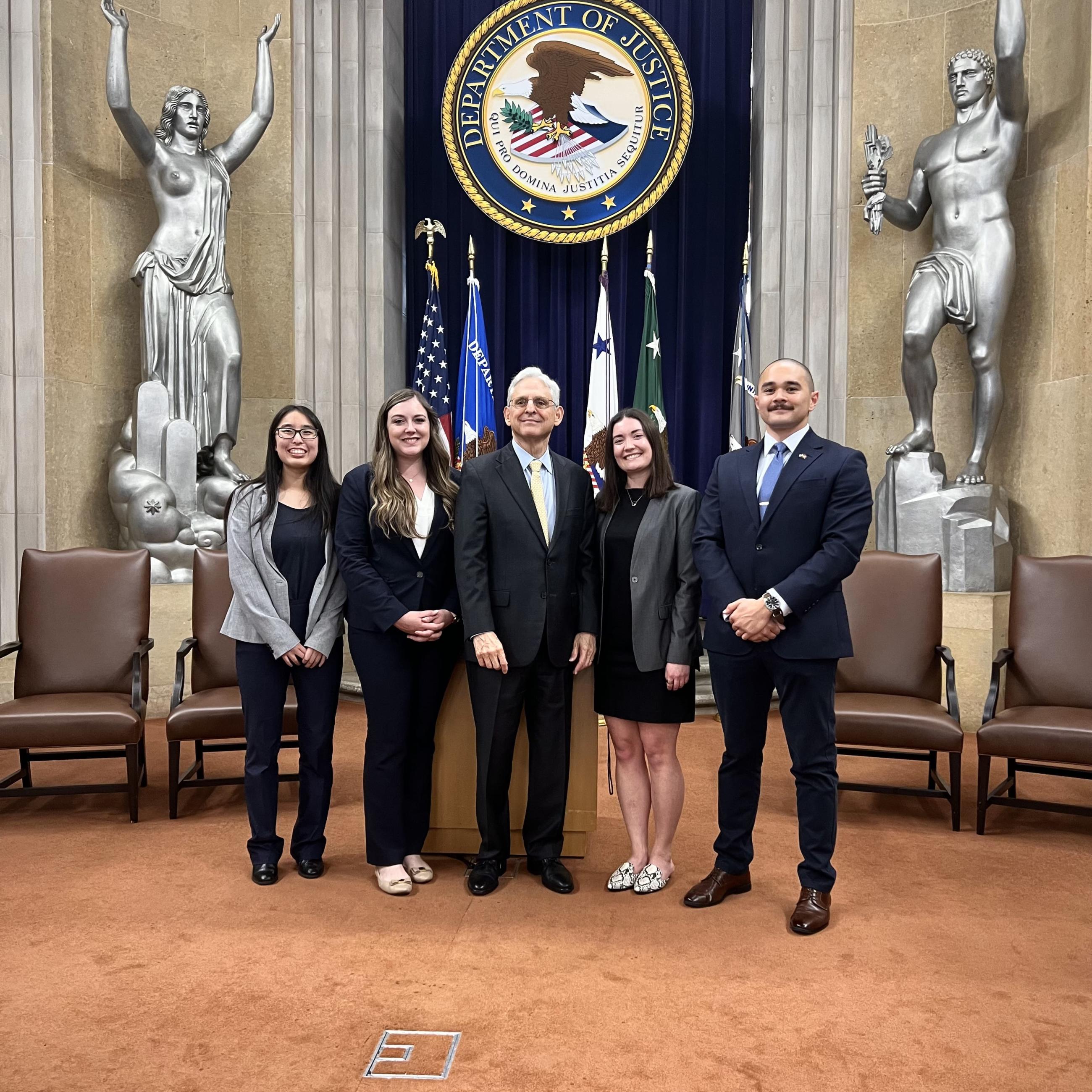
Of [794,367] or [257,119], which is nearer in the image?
[794,367]

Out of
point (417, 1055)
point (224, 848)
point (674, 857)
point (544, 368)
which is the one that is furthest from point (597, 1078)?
point (544, 368)

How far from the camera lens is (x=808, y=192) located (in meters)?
6.41

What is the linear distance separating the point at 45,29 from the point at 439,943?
5.42m

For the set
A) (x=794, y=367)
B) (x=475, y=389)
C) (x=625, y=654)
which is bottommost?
(x=625, y=654)

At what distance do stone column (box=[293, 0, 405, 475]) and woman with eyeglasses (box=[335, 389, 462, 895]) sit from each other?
3544 mm

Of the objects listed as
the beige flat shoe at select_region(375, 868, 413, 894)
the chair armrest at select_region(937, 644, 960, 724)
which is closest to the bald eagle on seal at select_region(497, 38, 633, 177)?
the chair armrest at select_region(937, 644, 960, 724)

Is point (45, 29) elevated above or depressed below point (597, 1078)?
above

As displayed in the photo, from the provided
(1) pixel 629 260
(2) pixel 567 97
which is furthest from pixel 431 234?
(1) pixel 629 260

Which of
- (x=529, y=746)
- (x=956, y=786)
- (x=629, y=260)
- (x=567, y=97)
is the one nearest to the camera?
(x=529, y=746)

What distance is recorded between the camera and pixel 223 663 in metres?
4.24

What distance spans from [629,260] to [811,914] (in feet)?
17.5

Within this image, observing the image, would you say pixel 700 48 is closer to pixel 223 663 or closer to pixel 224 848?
pixel 223 663

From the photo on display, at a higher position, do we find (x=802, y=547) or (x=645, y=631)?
(x=802, y=547)

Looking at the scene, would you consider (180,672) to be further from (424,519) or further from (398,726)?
(424,519)
